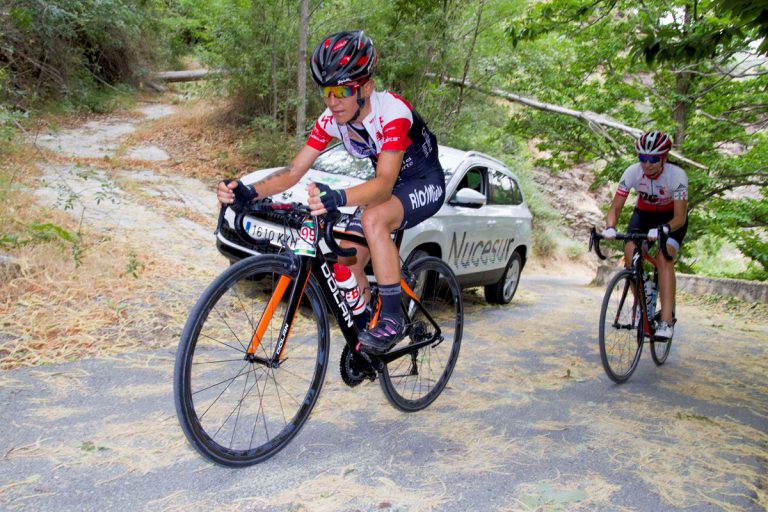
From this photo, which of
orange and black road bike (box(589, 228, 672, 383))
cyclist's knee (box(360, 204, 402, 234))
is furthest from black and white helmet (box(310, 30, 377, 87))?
orange and black road bike (box(589, 228, 672, 383))

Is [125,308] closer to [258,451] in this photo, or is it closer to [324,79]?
[258,451]

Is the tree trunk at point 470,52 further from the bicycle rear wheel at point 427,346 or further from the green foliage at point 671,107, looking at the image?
the bicycle rear wheel at point 427,346

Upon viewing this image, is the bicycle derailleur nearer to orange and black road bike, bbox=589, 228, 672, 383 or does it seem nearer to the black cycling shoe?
the black cycling shoe

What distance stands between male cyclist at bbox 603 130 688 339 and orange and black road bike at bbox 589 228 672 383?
0.26 ft

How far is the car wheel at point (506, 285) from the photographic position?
835 centimetres

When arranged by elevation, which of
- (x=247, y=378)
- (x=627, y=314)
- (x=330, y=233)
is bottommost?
(x=247, y=378)

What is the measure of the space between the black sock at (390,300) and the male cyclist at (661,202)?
99.4 inches

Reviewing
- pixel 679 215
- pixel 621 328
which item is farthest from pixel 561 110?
pixel 621 328

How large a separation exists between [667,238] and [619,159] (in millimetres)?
9394

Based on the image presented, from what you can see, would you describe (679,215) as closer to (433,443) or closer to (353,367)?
(433,443)

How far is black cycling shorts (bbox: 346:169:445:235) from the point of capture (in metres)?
3.33

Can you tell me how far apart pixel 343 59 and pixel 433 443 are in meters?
2.20

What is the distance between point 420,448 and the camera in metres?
3.34

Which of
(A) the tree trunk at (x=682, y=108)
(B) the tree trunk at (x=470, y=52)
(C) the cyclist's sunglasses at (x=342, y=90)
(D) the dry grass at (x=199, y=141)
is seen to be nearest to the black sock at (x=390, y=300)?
(C) the cyclist's sunglasses at (x=342, y=90)
